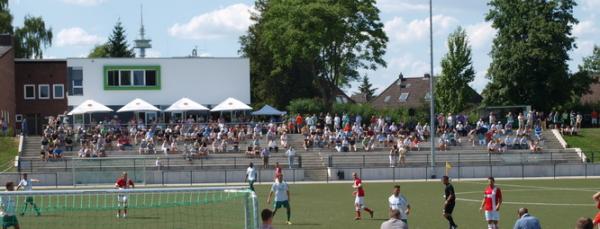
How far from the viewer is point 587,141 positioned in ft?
221

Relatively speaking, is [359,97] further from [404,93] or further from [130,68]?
[130,68]

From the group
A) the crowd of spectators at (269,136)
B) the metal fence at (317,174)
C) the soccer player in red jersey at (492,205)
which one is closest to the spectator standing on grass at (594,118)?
the crowd of spectators at (269,136)

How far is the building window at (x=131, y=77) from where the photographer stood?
72188 millimetres

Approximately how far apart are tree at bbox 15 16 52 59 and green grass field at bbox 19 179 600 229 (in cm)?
5102

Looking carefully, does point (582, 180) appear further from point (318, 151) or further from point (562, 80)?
point (562, 80)

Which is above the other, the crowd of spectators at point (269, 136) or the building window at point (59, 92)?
the building window at point (59, 92)

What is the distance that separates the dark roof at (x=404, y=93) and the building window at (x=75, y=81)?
1724 inches

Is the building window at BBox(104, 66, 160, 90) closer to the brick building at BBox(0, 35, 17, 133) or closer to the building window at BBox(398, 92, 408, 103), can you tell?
the brick building at BBox(0, 35, 17, 133)

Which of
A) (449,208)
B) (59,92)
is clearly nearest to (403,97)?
(59,92)

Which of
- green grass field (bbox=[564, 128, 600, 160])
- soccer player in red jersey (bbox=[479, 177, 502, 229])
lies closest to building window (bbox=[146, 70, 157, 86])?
green grass field (bbox=[564, 128, 600, 160])

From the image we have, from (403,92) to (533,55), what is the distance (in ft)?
115

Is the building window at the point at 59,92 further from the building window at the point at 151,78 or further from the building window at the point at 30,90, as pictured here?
the building window at the point at 151,78

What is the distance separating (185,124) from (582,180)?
24894mm

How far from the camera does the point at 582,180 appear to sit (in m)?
51.6
